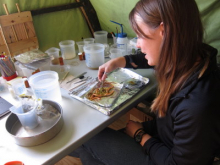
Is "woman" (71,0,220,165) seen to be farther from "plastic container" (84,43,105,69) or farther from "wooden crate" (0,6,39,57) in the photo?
"wooden crate" (0,6,39,57)

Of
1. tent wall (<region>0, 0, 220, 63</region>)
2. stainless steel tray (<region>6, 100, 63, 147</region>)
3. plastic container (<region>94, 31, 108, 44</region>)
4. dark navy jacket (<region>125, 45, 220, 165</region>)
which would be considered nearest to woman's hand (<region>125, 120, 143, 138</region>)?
dark navy jacket (<region>125, 45, 220, 165</region>)

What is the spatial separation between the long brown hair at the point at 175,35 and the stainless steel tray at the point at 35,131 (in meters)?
0.41

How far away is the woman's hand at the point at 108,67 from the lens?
973 mm

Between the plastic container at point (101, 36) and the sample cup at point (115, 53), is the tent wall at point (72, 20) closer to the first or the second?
the plastic container at point (101, 36)

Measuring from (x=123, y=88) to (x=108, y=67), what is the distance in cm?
16

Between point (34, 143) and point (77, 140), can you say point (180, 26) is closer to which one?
point (77, 140)

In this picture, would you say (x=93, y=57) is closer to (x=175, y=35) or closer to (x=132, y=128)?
(x=132, y=128)

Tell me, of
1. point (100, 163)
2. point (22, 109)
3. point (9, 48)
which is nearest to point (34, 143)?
point (22, 109)

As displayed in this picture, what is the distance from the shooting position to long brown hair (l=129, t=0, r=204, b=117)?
0.55 meters

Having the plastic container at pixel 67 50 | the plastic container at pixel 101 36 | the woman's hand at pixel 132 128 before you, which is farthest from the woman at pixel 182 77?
the plastic container at pixel 101 36

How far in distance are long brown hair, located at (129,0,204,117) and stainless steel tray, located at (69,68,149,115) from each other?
8.3 inches

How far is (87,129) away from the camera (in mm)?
683

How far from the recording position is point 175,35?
1.85ft

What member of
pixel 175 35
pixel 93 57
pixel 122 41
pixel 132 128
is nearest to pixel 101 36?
pixel 122 41
